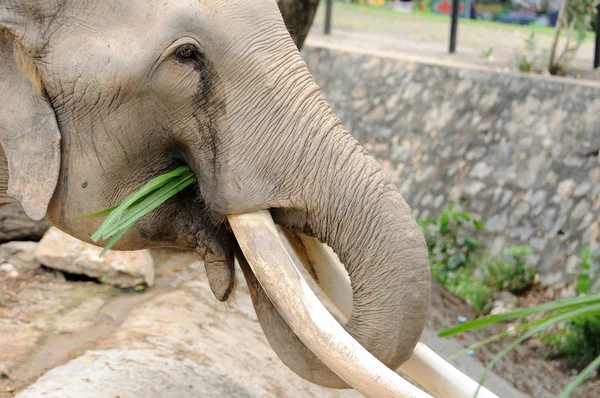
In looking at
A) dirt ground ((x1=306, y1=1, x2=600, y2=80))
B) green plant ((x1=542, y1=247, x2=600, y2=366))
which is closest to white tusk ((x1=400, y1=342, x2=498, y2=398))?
green plant ((x1=542, y1=247, x2=600, y2=366))

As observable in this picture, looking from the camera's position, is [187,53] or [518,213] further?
[518,213]

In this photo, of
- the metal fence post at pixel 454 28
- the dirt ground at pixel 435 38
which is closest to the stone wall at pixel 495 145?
the dirt ground at pixel 435 38

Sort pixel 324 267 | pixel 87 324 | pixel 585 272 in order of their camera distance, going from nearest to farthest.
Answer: pixel 324 267
pixel 87 324
pixel 585 272

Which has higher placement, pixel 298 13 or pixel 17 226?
pixel 298 13

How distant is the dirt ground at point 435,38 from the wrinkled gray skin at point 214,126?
672 cm

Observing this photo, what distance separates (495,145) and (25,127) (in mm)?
6096

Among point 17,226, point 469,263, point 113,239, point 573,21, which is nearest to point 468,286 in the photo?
point 469,263

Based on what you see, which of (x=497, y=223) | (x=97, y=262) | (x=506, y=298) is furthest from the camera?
(x=497, y=223)

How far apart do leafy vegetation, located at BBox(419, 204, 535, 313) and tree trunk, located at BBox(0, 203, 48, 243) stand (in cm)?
308

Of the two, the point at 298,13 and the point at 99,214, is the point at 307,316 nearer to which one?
the point at 99,214

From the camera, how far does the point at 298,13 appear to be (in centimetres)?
595

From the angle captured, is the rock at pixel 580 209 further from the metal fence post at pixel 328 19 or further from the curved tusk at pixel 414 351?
the metal fence post at pixel 328 19

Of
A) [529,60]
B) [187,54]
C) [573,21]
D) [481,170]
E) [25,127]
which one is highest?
[187,54]

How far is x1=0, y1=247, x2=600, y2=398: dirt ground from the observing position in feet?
12.8
